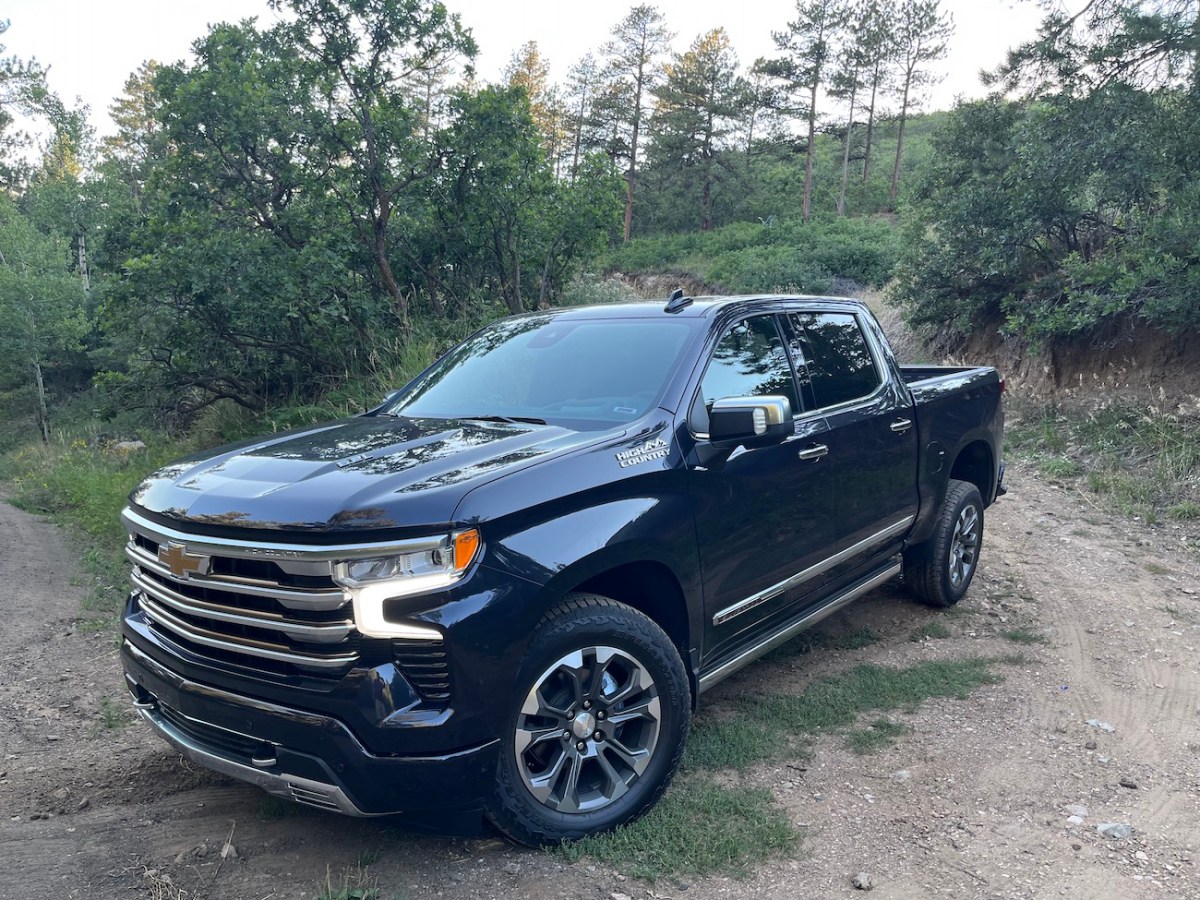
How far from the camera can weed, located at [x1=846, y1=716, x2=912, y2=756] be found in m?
3.79

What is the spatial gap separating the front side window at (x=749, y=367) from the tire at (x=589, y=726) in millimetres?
1040

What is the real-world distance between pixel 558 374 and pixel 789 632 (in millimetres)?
1620

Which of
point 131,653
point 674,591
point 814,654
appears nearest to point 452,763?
point 674,591

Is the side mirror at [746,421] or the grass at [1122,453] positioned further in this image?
the grass at [1122,453]

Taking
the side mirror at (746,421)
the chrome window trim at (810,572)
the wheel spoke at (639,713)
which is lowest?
the wheel spoke at (639,713)

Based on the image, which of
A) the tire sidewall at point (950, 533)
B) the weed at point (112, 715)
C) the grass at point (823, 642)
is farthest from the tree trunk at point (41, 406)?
the tire sidewall at point (950, 533)

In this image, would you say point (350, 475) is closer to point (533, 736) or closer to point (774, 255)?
point (533, 736)

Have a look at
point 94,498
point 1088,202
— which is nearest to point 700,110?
point 1088,202

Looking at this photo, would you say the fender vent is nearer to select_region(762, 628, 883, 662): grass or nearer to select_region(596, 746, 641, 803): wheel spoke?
select_region(596, 746, 641, 803): wheel spoke

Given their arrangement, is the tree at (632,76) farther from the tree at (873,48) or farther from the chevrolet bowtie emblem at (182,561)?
the chevrolet bowtie emblem at (182,561)

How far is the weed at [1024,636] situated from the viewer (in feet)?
16.7

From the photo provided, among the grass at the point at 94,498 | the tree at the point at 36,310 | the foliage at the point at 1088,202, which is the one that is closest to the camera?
the grass at the point at 94,498

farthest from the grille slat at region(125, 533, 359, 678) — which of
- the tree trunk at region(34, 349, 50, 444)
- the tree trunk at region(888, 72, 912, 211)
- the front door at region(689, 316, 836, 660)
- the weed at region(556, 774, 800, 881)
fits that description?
the tree trunk at region(888, 72, 912, 211)

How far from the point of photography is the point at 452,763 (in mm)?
2531
